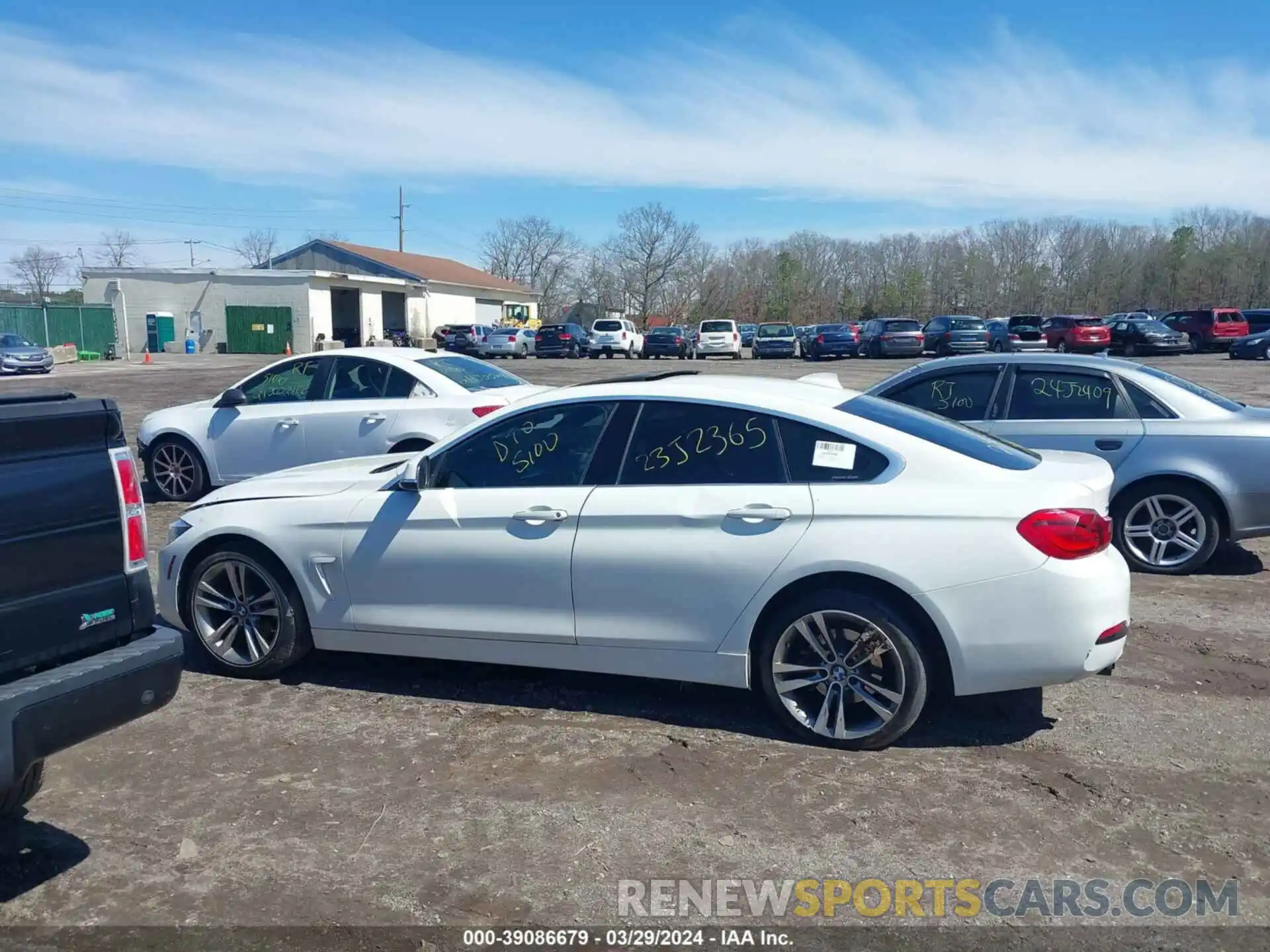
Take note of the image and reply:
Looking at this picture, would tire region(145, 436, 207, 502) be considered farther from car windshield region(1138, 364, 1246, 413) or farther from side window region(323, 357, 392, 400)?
car windshield region(1138, 364, 1246, 413)

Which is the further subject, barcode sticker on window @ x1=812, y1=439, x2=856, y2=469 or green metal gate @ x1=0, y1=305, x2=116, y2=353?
green metal gate @ x1=0, y1=305, x2=116, y2=353

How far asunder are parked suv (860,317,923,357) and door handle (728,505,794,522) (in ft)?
122

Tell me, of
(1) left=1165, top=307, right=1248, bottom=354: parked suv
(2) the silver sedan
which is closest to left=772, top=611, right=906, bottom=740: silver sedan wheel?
(1) left=1165, top=307, right=1248, bottom=354: parked suv

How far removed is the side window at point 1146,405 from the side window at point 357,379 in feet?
19.8

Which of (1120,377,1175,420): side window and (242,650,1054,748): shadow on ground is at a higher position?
(1120,377,1175,420): side window

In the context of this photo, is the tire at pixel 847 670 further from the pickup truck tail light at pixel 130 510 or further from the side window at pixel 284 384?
the side window at pixel 284 384

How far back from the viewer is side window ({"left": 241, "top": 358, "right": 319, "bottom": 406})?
30.8 ft

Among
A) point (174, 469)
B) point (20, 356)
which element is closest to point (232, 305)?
point (20, 356)

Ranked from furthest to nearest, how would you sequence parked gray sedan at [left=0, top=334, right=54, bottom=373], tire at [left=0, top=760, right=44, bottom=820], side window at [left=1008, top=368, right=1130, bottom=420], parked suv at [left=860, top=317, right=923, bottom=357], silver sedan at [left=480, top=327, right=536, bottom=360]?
1. silver sedan at [left=480, top=327, right=536, bottom=360]
2. parked suv at [left=860, top=317, right=923, bottom=357]
3. parked gray sedan at [left=0, top=334, right=54, bottom=373]
4. side window at [left=1008, top=368, right=1130, bottom=420]
5. tire at [left=0, top=760, right=44, bottom=820]

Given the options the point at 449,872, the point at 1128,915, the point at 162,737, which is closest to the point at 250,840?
the point at 449,872

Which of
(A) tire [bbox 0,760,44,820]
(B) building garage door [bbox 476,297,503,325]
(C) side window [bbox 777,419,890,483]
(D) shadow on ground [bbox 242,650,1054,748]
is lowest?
(D) shadow on ground [bbox 242,650,1054,748]

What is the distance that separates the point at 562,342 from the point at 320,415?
3642 centimetres

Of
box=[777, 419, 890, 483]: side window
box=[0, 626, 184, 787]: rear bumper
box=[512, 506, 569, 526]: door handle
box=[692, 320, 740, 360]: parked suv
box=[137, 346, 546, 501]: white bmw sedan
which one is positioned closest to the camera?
box=[0, 626, 184, 787]: rear bumper

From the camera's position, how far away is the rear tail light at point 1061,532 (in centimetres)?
418
